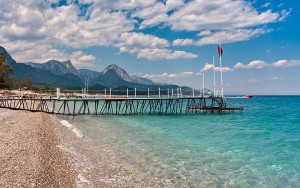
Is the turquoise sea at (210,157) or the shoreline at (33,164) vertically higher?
the shoreline at (33,164)

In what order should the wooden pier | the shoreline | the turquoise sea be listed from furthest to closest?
the wooden pier → the turquoise sea → the shoreline

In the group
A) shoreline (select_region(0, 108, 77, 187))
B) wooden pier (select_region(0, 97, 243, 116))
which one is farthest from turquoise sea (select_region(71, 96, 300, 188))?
wooden pier (select_region(0, 97, 243, 116))

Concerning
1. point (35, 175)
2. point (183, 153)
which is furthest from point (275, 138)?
point (35, 175)

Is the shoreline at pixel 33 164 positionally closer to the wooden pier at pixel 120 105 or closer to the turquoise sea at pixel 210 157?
the turquoise sea at pixel 210 157

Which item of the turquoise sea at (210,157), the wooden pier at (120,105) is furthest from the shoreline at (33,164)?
the wooden pier at (120,105)

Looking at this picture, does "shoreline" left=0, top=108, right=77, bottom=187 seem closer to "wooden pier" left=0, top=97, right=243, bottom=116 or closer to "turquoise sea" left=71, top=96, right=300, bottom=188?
"turquoise sea" left=71, top=96, right=300, bottom=188

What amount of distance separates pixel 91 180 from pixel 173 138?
476 inches

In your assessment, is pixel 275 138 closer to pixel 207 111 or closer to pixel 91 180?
pixel 91 180

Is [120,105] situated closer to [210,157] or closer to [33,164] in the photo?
[210,157]

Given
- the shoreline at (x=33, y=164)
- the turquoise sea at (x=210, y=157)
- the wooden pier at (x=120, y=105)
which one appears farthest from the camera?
the wooden pier at (x=120, y=105)

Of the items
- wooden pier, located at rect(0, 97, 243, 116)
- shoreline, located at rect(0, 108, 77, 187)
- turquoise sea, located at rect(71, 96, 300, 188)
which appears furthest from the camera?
wooden pier, located at rect(0, 97, 243, 116)

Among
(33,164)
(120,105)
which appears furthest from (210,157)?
(120,105)

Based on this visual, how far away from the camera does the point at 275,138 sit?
80.3ft

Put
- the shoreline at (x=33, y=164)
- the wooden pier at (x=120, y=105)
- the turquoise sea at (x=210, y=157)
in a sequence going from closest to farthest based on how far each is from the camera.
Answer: the shoreline at (x=33, y=164), the turquoise sea at (x=210, y=157), the wooden pier at (x=120, y=105)
